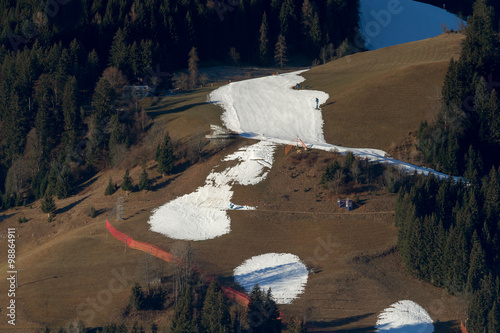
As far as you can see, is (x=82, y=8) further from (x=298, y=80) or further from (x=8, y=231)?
(x=8, y=231)


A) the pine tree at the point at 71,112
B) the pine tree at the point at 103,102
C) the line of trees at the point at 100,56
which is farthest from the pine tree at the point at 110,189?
the pine tree at the point at 71,112

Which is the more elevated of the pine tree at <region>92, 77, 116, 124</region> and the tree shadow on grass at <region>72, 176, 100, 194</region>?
the pine tree at <region>92, 77, 116, 124</region>

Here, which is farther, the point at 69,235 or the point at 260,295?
the point at 69,235

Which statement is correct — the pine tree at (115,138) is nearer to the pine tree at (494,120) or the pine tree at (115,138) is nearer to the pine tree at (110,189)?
the pine tree at (110,189)

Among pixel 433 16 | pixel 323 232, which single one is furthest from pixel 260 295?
pixel 433 16

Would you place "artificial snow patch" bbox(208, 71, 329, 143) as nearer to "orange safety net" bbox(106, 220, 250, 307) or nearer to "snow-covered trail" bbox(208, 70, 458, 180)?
"snow-covered trail" bbox(208, 70, 458, 180)

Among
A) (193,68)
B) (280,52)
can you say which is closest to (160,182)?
(193,68)

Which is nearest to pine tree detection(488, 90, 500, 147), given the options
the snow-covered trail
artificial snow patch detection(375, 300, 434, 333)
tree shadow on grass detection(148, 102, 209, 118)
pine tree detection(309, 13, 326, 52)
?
the snow-covered trail
